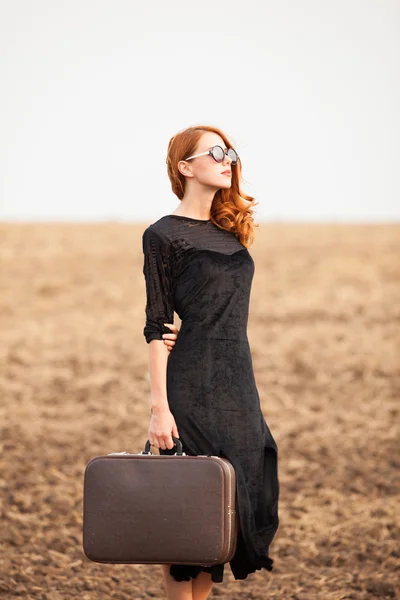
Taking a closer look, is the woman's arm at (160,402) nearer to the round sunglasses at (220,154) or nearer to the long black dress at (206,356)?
the long black dress at (206,356)

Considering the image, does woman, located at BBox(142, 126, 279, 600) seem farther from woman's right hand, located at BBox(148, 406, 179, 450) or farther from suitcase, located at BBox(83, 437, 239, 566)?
suitcase, located at BBox(83, 437, 239, 566)

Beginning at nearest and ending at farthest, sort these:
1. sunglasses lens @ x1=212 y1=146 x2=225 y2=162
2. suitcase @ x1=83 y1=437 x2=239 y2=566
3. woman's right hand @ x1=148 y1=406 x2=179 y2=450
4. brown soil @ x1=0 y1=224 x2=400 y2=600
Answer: suitcase @ x1=83 y1=437 x2=239 y2=566
woman's right hand @ x1=148 y1=406 x2=179 y2=450
sunglasses lens @ x1=212 y1=146 x2=225 y2=162
brown soil @ x1=0 y1=224 x2=400 y2=600

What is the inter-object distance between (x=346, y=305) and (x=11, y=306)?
255 inches

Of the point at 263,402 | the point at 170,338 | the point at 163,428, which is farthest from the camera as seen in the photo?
the point at 263,402

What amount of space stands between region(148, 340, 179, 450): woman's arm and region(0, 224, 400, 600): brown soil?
2063 millimetres

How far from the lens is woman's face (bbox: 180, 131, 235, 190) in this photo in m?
3.77

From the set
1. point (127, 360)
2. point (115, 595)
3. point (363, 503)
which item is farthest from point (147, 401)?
point (115, 595)

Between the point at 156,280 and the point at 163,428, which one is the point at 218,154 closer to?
the point at 156,280

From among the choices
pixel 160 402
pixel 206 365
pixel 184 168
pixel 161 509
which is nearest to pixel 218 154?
→ pixel 184 168

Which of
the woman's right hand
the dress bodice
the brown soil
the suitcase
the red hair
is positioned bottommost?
the brown soil

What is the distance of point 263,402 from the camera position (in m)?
11.7

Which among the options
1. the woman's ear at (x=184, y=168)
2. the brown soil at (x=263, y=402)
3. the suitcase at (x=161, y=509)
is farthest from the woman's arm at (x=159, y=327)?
the brown soil at (x=263, y=402)

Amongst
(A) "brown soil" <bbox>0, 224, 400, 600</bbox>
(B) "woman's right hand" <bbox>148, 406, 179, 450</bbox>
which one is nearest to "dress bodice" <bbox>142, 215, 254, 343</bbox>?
(B) "woman's right hand" <bbox>148, 406, 179, 450</bbox>

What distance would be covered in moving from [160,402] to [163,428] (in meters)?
0.10
